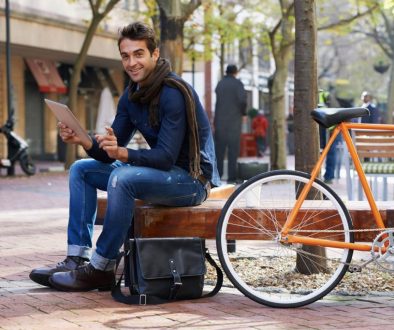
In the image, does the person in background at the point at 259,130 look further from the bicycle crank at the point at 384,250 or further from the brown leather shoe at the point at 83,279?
the bicycle crank at the point at 384,250

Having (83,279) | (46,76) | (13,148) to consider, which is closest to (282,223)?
(83,279)

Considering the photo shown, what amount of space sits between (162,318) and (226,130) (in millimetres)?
11271

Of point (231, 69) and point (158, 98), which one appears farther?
point (231, 69)

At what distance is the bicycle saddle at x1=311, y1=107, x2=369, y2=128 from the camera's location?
545 centimetres

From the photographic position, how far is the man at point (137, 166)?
18.1 feet

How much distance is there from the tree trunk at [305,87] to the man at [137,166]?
2.69 feet

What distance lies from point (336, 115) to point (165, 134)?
968 millimetres

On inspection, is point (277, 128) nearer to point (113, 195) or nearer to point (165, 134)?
point (165, 134)

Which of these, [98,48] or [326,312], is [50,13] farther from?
[326,312]

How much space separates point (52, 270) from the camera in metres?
5.82

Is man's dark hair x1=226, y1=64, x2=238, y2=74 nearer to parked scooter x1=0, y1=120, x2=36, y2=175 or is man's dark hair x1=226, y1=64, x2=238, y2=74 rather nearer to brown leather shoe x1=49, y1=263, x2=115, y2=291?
parked scooter x1=0, y1=120, x2=36, y2=175

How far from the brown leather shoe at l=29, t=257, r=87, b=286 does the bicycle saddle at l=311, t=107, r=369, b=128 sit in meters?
1.65

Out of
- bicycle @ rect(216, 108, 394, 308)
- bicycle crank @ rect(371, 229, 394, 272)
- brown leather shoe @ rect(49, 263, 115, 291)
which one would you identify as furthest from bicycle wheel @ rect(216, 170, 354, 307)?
brown leather shoe @ rect(49, 263, 115, 291)

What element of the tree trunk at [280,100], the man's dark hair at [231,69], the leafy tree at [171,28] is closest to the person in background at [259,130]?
the tree trunk at [280,100]
